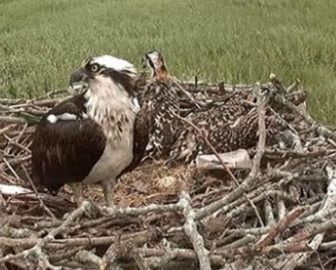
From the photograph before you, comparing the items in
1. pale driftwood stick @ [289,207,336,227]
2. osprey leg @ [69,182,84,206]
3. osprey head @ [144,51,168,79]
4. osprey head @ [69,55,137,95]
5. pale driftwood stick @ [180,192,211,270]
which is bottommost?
osprey leg @ [69,182,84,206]

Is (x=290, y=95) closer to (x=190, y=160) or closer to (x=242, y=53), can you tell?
(x=190, y=160)

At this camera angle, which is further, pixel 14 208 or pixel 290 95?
pixel 290 95

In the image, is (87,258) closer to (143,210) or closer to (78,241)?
(78,241)

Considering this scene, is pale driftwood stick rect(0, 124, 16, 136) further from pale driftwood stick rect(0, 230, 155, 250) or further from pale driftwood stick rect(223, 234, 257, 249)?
pale driftwood stick rect(223, 234, 257, 249)

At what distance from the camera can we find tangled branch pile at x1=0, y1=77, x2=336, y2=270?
4.30 meters

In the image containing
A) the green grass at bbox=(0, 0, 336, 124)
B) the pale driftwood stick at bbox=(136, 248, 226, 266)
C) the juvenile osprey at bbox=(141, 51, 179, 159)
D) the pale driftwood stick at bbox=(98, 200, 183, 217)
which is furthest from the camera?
the green grass at bbox=(0, 0, 336, 124)

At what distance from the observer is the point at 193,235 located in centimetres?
430

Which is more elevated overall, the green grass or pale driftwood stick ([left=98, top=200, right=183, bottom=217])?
pale driftwood stick ([left=98, top=200, right=183, bottom=217])

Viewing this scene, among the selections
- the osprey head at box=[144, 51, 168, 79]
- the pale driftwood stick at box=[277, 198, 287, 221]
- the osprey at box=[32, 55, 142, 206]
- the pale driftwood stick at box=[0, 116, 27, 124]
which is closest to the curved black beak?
the osprey at box=[32, 55, 142, 206]

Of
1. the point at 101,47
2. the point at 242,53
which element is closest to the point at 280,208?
the point at 242,53

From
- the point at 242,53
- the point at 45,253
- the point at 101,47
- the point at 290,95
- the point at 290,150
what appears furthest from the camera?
the point at 101,47

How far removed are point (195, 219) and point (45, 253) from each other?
0.62 metres

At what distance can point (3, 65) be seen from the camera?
10680 mm

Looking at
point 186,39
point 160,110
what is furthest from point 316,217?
point 186,39
